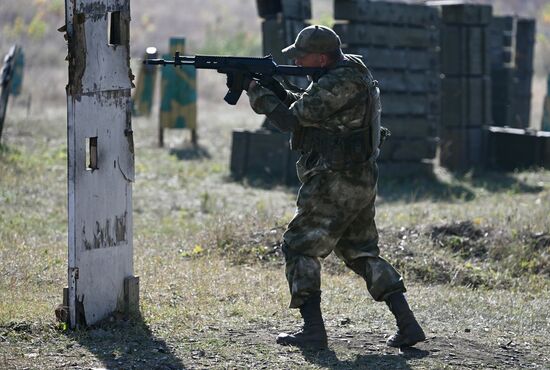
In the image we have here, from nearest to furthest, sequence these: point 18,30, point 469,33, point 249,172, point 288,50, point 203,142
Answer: point 288,50, point 249,172, point 469,33, point 203,142, point 18,30

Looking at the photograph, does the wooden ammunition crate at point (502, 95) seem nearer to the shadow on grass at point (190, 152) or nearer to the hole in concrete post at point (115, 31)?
the shadow on grass at point (190, 152)

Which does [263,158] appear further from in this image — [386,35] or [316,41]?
[316,41]

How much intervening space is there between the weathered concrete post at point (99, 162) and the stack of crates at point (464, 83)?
31.2 feet

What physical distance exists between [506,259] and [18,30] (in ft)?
75.4

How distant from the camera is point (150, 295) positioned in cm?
763

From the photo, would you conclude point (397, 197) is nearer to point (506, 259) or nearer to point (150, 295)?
point (506, 259)

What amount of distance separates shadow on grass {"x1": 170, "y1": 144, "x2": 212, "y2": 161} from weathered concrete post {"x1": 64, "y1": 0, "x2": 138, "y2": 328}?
9.16 m

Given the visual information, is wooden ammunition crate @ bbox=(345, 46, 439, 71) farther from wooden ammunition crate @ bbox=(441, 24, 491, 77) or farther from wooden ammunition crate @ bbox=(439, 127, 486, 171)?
wooden ammunition crate @ bbox=(439, 127, 486, 171)

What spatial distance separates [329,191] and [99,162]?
4.53 ft

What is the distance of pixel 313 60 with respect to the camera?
6.30 meters

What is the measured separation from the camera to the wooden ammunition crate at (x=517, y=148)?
15055 mm

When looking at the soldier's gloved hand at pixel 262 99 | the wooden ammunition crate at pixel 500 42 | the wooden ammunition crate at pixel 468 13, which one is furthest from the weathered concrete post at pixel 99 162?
the wooden ammunition crate at pixel 500 42

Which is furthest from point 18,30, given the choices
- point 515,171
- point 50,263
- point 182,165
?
point 50,263

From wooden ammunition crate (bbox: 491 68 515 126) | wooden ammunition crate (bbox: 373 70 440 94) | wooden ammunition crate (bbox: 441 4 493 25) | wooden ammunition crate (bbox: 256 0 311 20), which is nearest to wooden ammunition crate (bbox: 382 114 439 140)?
wooden ammunition crate (bbox: 373 70 440 94)
